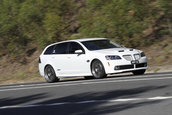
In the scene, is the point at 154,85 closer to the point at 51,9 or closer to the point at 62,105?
the point at 62,105

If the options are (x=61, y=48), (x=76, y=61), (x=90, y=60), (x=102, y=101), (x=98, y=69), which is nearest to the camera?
(x=102, y=101)

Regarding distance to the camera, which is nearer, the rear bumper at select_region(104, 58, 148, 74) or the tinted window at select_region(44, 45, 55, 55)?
the rear bumper at select_region(104, 58, 148, 74)

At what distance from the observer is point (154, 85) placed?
11.6 meters

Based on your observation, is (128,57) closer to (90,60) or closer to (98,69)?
(98,69)

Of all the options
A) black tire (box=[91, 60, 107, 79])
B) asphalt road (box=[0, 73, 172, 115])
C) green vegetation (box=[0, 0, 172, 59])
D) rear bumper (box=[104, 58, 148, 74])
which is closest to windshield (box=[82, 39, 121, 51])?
black tire (box=[91, 60, 107, 79])

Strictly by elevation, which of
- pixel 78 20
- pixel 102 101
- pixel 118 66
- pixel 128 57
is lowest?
pixel 102 101

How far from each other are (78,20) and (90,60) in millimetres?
9220

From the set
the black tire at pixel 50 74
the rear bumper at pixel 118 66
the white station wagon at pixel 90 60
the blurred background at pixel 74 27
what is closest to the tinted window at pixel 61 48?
the white station wagon at pixel 90 60

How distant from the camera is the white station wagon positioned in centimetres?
1533

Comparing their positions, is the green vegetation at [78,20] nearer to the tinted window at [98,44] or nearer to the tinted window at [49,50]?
the tinted window at [49,50]

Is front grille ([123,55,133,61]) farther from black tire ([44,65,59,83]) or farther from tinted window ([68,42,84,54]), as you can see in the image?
black tire ([44,65,59,83])

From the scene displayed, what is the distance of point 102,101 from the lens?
955 cm

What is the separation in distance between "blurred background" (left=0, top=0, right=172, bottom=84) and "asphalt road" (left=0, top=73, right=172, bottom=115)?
20.9 ft

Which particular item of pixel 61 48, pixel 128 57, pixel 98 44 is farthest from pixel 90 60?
pixel 61 48
